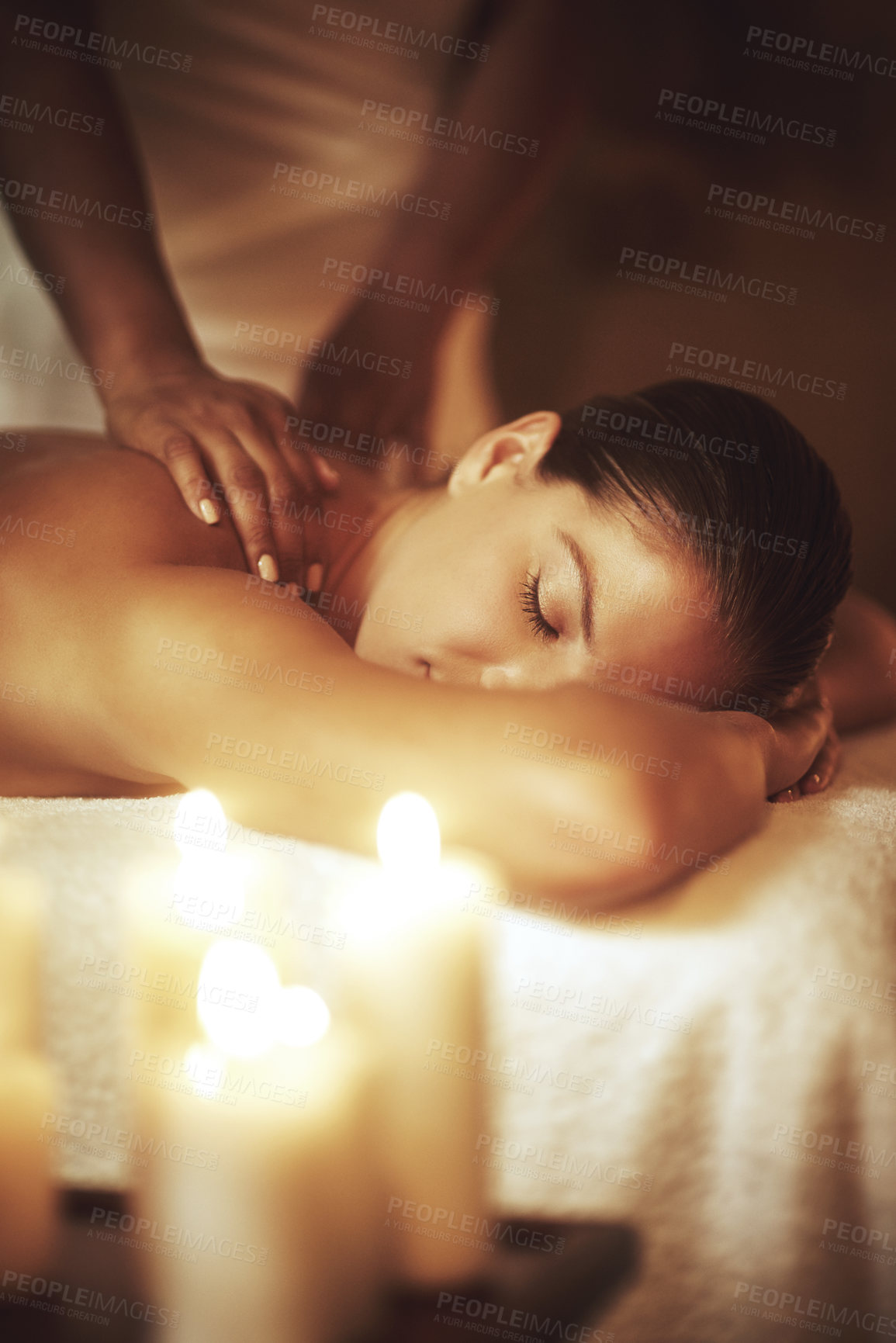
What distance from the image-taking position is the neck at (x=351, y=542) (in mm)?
452

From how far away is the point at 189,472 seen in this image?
16.7 inches

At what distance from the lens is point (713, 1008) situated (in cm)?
34

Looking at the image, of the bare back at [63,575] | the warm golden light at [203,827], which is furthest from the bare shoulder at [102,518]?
the warm golden light at [203,827]

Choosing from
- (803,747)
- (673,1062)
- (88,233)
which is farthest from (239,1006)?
(88,233)

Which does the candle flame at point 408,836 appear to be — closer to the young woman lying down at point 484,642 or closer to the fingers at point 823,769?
the young woman lying down at point 484,642

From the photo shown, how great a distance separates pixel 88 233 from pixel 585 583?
1.29 ft

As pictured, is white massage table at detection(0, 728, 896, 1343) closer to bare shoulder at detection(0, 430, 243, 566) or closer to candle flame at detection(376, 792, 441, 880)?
candle flame at detection(376, 792, 441, 880)

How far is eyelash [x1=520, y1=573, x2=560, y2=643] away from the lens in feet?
1.30

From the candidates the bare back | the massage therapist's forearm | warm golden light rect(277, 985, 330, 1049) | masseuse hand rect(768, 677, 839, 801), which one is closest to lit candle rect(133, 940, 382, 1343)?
warm golden light rect(277, 985, 330, 1049)

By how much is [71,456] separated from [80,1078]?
1.02 feet

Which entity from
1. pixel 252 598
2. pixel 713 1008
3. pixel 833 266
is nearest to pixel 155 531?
pixel 252 598

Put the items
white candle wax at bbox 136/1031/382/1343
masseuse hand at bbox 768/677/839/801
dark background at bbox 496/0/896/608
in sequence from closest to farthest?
white candle wax at bbox 136/1031/382/1343
masseuse hand at bbox 768/677/839/801
dark background at bbox 496/0/896/608

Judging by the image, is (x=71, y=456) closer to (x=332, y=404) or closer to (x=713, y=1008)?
(x=332, y=404)

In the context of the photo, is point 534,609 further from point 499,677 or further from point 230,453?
point 230,453
